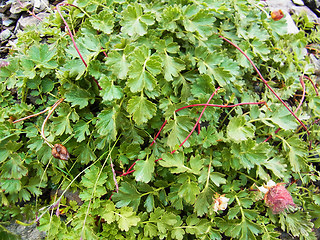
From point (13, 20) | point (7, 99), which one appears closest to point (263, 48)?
point (7, 99)

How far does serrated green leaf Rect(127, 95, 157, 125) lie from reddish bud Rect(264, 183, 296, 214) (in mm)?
1002

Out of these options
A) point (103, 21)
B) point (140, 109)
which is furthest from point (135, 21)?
point (140, 109)

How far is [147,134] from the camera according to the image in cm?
186

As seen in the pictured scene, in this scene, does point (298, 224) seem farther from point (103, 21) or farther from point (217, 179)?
point (103, 21)

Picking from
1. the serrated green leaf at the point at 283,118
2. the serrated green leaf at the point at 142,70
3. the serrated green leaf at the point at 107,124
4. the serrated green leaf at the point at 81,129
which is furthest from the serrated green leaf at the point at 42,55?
the serrated green leaf at the point at 283,118

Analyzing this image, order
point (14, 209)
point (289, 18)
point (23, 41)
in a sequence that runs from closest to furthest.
Result: point (14, 209)
point (23, 41)
point (289, 18)

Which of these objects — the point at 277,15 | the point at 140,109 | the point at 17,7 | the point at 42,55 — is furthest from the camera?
the point at 17,7

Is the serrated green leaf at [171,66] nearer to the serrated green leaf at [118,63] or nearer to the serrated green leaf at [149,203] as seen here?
the serrated green leaf at [118,63]

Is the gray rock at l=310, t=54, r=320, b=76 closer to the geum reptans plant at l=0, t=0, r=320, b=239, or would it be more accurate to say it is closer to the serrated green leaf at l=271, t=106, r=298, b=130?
the geum reptans plant at l=0, t=0, r=320, b=239

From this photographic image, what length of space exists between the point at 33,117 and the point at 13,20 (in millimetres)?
1380

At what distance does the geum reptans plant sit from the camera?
1671 mm

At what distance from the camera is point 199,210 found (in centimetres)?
166

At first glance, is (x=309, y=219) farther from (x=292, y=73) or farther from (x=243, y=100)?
(x=292, y=73)

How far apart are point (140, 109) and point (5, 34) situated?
1.97 metres
